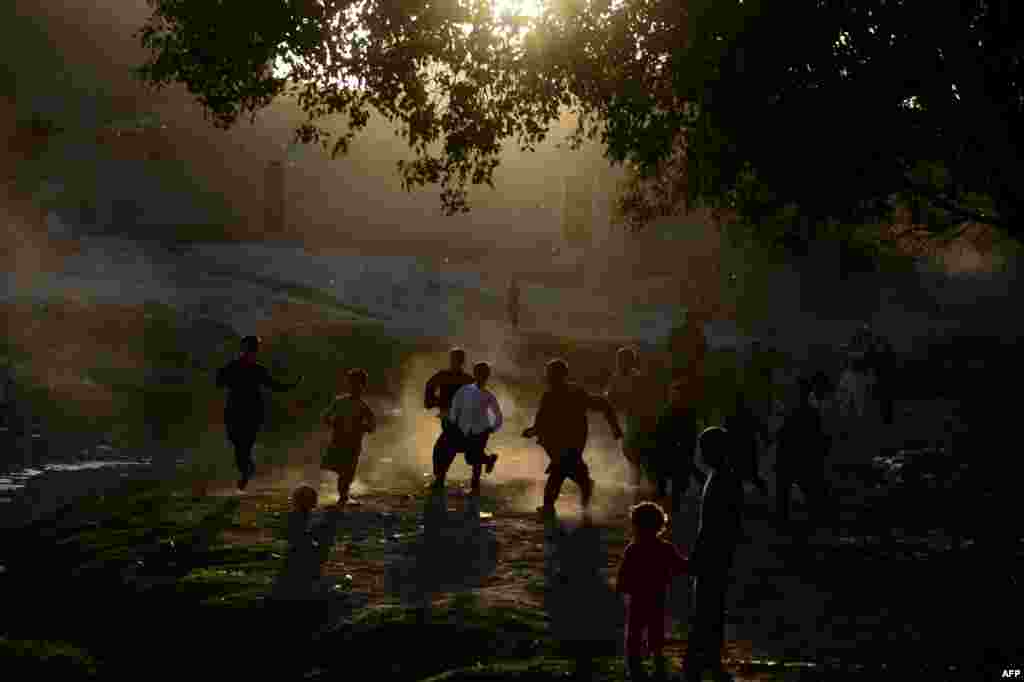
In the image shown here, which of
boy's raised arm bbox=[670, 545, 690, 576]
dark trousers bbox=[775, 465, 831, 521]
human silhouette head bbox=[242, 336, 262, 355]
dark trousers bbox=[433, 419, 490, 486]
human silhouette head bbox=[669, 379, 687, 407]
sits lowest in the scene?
boy's raised arm bbox=[670, 545, 690, 576]

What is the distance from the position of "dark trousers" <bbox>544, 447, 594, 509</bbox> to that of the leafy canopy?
11.8ft

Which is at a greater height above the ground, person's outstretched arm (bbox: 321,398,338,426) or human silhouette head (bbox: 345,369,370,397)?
human silhouette head (bbox: 345,369,370,397)

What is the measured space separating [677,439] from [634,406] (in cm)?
171

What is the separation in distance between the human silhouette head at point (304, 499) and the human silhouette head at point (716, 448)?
6.91 metres

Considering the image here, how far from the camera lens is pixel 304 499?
14.4m

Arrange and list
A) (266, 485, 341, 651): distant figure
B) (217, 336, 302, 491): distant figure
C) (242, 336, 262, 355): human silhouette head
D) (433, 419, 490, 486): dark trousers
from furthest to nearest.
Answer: (433, 419, 490, 486): dark trousers → (217, 336, 302, 491): distant figure → (242, 336, 262, 355): human silhouette head → (266, 485, 341, 651): distant figure

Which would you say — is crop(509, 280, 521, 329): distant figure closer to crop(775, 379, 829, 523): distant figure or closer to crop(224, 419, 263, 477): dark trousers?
crop(224, 419, 263, 477): dark trousers

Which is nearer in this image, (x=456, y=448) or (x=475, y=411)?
(x=475, y=411)

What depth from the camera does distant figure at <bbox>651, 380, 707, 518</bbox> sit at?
14906 mm

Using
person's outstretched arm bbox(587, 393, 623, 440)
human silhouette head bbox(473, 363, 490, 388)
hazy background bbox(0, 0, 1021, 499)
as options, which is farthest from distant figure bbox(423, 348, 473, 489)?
hazy background bbox(0, 0, 1021, 499)

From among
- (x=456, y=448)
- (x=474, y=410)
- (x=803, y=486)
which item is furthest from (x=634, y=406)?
(x=803, y=486)

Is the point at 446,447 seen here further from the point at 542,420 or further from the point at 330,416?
the point at 542,420

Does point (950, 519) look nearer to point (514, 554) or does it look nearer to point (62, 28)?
point (514, 554)

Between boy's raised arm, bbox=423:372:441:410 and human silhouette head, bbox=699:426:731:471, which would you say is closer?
human silhouette head, bbox=699:426:731:471
